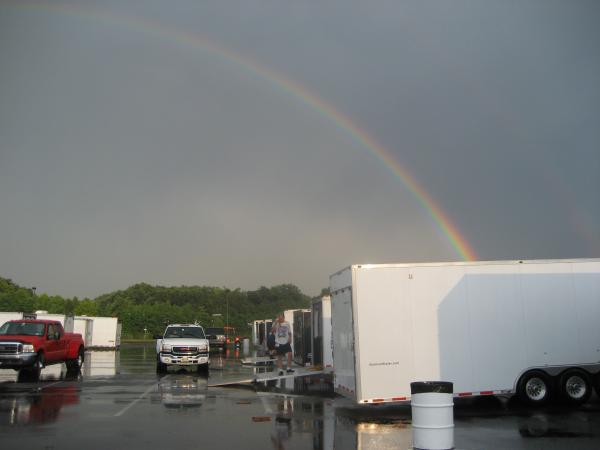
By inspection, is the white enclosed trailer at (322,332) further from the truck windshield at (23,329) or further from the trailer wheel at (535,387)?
the truck windshield at (23,329)

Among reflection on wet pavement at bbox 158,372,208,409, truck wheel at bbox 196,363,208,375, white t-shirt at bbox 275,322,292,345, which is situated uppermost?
white t-shirt at bbox 275,322,292,345

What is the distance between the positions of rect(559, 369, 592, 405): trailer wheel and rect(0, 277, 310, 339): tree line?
58.9 metres

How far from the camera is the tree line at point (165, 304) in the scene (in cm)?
7144

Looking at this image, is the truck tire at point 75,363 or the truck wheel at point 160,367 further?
the truck tire at point 75,363

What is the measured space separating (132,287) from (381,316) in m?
112

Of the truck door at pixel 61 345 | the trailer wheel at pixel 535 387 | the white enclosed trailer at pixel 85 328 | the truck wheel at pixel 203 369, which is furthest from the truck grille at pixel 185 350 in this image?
the white enclosed trailer at pixel 85 328

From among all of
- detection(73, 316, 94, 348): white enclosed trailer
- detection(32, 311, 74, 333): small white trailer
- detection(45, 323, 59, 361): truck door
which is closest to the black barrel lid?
detection(45, 323, 59, 361): truck door

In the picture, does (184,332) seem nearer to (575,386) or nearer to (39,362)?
(39,362)

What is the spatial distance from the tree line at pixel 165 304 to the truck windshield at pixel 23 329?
4766cm

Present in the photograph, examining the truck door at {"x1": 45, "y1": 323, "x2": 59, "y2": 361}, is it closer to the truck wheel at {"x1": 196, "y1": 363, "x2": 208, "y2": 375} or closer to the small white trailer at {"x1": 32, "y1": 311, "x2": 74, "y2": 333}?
the truck wheel at {"x1": 196, "y1": 363, "x2": 208, "y2": 375}

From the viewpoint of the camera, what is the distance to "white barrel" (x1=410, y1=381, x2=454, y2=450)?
276 inches

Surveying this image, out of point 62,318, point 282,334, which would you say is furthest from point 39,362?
point 62,318

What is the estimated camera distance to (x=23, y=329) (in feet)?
66.4

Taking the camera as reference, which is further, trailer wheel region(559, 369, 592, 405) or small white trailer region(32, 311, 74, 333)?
small white trailer region(32, 311, 74, 333)
